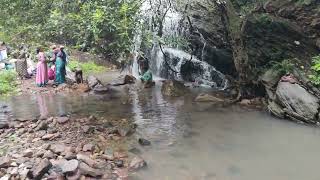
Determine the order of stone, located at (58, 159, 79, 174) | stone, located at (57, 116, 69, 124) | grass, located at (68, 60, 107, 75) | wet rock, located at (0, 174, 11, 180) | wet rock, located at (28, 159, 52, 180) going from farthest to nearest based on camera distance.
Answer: grass, located at (68, 60, 107, 75), stone, located at (57, 116, 69, 124), stone, located at (58, 159, 79, 174), wet rock, located at (28, 159, 52, 180), wet rock, located at (0, 174, 11, 180)

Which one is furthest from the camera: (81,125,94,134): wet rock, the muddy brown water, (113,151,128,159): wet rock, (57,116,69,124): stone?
(57,116,69,124): stone

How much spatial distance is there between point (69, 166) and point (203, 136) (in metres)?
3.76

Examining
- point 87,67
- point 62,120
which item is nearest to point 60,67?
point 87,67

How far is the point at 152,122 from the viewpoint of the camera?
11742 millimetres

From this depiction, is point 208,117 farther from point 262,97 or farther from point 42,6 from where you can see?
point 42,6

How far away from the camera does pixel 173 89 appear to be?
16062mm

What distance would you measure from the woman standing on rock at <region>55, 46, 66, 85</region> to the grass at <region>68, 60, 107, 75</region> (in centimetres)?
411

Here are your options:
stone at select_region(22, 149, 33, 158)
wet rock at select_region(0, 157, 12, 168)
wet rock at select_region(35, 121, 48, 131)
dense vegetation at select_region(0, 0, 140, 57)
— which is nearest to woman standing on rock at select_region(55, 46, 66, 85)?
dense vegetation at select_region(0, 0, 140, 57)

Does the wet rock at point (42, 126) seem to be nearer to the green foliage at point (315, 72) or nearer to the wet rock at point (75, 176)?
the wet rock at point (75, 176)

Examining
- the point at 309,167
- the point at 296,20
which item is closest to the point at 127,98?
the point at 296,20

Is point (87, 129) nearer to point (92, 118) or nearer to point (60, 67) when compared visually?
point (92, 118)

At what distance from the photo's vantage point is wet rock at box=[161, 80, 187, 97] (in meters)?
15.9

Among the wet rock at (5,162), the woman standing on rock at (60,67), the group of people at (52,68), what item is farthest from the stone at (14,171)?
the woman standing on rock at (60,67)

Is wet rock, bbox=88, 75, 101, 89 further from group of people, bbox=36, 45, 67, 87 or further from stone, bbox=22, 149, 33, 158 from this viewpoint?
stone, bbox=22, 149, 33, 158
